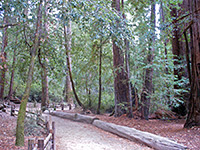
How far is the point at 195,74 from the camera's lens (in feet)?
23.1

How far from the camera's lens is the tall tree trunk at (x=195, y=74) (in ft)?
22.5

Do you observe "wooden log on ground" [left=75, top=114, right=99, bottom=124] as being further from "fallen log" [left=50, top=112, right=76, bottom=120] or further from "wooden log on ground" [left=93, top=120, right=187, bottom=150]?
"wooden log on ground" [left=93, top=120, right=187, bottom=150]

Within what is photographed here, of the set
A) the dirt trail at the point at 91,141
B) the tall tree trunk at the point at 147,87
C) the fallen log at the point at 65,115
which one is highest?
the tall tree trunk at the point at 147,87

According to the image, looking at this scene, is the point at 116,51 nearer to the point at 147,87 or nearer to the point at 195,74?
the point at 147,87

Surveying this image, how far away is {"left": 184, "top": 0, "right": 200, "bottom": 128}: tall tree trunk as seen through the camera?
6.86 metres

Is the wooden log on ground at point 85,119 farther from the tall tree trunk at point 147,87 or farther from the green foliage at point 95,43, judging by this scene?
the tall tree trunk at point 147,87

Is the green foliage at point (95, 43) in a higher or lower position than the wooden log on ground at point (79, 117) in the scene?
higher

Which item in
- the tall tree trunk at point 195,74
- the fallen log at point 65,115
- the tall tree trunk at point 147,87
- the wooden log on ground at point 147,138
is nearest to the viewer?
the wooden log on ground at point 147,138

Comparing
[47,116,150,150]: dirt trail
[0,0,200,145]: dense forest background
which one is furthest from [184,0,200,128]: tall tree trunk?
[47,116,150,150]: dirt trail

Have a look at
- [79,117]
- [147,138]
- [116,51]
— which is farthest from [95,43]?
[147,138]

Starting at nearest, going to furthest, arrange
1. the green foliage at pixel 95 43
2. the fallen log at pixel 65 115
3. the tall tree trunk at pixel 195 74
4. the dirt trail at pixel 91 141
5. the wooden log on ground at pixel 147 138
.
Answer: the wooden log on ground at pixel 147 138, the green foliage at pixel 95 43, the dirt trail at pixel 91 141, the tall tree trunk at pixel 195 74, the fallen log at pixel 65 115

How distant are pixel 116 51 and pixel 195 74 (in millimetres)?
5350

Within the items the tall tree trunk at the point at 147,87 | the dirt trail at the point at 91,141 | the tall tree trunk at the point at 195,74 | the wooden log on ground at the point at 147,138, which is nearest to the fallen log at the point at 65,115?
the dirt trail at the point at 91,141

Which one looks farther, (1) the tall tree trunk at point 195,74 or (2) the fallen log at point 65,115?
(2) the fallen log at point 65,115
